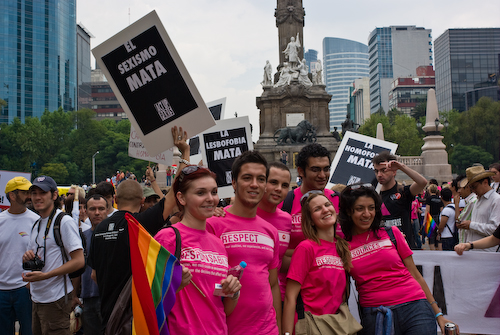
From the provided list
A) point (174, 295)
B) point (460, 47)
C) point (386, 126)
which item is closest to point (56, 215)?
point (174, 295)

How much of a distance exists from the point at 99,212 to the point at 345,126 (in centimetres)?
3411

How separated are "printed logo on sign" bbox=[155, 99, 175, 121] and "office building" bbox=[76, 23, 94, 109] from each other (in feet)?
420

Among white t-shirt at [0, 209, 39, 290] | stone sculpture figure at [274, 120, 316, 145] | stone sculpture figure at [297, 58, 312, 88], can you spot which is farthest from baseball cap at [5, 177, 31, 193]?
stone sculpture figure at [297, 58, 312, 88]

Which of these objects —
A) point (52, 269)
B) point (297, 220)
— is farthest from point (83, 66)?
point (297, 220)

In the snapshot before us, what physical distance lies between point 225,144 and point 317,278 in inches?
124

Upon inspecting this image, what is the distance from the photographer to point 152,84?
15.2 feet

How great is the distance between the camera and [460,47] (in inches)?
4414

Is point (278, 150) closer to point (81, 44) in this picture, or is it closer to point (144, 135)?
point (144, 135)

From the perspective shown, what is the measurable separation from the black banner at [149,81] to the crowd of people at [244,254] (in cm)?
25

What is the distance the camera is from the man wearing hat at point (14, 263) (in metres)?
4.87

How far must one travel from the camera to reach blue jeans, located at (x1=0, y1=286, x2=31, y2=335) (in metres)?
4.84

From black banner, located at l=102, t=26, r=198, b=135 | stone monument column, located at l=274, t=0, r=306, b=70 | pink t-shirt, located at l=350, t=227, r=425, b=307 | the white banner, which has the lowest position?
the white banner

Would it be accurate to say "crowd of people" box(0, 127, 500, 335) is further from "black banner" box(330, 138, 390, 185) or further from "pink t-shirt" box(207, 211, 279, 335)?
"black banner" box(330, 138, 390, 185)

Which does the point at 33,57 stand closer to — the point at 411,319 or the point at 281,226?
the point at 281,226
